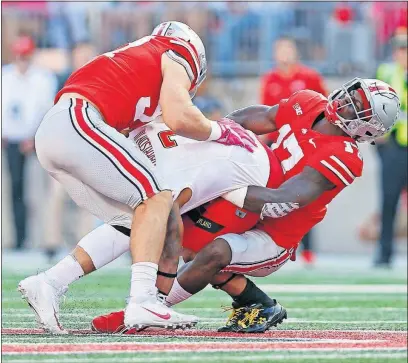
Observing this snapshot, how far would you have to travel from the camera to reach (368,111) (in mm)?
6223

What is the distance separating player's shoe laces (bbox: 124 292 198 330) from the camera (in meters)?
5.45

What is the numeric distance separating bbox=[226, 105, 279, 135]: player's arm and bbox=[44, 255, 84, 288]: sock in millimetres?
1238

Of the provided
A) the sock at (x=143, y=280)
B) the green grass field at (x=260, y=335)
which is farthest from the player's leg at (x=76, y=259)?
the sock at (x=143, y=280)

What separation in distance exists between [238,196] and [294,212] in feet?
1.05

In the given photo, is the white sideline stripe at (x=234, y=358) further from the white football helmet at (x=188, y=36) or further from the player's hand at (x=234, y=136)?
the white football helmet at (x=188, y=36)

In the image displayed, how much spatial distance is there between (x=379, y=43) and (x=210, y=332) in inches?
349

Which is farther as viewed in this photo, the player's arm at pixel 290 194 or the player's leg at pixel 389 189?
the player's leg at pixel 389 189

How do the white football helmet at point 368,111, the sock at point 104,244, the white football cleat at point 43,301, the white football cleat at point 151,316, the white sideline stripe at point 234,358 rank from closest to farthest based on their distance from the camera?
the white sideline stripe at point 234,358 → the white football cleat at point 151,316 → the white football cleat at point 43,301 → the sock at point 104,244 → the white football helmet at point 368,111

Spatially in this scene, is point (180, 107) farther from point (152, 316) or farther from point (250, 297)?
point (250, 297)

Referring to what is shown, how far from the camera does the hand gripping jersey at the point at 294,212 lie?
6129 millimetres

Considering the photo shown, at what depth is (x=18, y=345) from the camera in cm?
514

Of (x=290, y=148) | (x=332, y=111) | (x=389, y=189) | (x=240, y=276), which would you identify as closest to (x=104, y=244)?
(x=240, y=276)

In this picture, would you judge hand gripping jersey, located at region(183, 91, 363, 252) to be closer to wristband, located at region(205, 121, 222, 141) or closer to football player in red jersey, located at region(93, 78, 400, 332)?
football player in red jersey, located at region(93, 78, 400, 332)

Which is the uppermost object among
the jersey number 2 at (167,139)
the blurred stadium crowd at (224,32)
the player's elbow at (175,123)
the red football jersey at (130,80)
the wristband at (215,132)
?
the red football jersey at (130,80)
